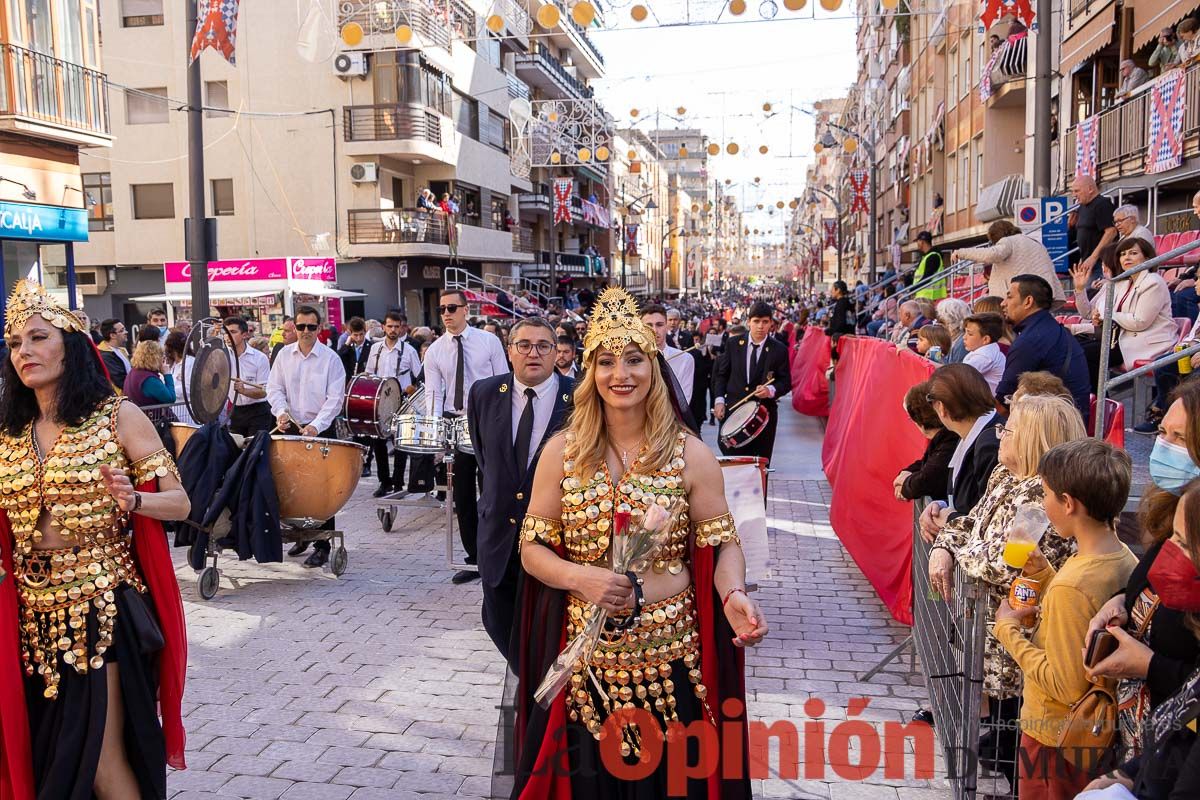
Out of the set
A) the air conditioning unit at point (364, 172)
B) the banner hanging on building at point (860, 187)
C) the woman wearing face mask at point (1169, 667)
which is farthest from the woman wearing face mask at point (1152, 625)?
the banner hanging on building at point (860, 187)

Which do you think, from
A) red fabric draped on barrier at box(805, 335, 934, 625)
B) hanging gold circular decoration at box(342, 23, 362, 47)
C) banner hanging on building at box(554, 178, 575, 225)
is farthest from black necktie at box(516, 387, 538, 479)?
banner hanging on building at box(554, 178, 575, 225)

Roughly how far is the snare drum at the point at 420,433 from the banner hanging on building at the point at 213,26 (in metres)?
6.50

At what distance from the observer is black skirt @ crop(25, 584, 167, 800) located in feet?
11.6

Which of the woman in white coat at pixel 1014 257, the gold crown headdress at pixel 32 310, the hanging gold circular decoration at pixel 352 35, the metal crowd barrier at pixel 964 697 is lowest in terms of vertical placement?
the metal crowd barrier at pixel 964 697

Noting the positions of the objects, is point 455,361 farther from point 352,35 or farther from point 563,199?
point 563,199

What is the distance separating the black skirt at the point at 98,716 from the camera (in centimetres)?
354

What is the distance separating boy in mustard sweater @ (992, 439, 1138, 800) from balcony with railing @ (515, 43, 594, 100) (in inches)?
1556

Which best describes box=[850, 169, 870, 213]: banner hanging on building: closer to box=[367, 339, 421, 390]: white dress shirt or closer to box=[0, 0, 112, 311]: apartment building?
box=[0, 0, 112, 311]: apartment building

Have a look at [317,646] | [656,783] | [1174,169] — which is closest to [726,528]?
[656,783]

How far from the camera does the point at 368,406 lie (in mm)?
9484

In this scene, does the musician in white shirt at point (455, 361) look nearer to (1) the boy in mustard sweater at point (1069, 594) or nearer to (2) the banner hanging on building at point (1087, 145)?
(1) the boy in mustard sweater at point (1069, 594)

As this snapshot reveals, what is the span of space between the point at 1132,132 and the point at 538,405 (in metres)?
13.2

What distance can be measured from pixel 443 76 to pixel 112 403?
30815 millimetres

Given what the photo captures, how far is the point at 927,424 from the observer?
17.8 feet
